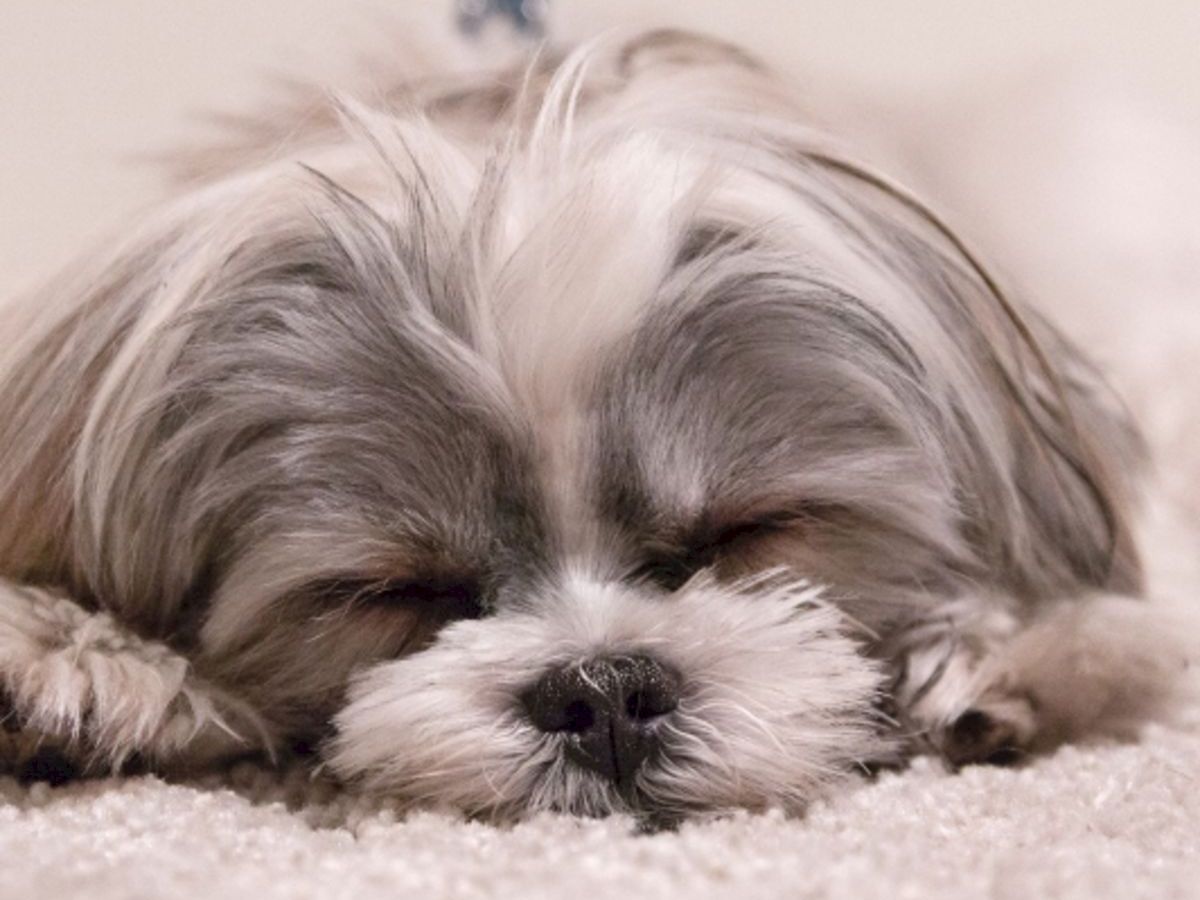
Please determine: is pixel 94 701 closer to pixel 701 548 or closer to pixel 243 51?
pixel 701 548

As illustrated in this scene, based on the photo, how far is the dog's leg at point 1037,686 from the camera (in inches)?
52.9

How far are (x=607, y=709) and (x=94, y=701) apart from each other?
0.37 metres

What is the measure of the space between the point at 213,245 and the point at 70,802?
1.57 feet

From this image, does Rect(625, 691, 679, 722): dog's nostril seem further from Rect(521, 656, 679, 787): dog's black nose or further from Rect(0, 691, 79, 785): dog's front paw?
Rect(0, 691, 79, 785): dog's front paw

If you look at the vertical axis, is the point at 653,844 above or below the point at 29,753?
above

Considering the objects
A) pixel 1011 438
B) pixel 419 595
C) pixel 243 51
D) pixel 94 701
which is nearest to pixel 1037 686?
pixel 1011 438

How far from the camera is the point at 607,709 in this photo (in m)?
1.19

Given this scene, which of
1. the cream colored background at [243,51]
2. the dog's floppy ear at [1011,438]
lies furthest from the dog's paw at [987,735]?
the cream colored background at [243,51]

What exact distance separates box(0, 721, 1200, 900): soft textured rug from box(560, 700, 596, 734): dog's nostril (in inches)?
4.9

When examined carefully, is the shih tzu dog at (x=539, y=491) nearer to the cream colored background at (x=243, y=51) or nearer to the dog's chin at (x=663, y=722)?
the dog's chin at (x=663, y=722)

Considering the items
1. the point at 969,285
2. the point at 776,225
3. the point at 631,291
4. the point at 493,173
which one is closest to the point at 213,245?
the point at 493,173

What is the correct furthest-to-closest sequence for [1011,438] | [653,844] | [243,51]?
[243,51] → [1011,438] → [653,844]

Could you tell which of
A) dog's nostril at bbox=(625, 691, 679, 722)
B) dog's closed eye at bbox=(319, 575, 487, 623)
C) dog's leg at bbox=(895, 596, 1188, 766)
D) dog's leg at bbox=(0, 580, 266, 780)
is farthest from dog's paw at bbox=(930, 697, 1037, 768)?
dog's leg at bbox=(0, 580, 266, 780)

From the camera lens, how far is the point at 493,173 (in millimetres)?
1343
